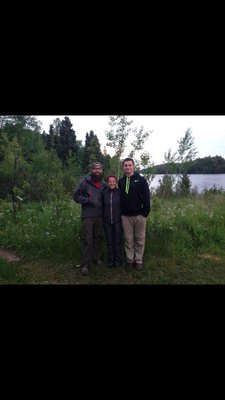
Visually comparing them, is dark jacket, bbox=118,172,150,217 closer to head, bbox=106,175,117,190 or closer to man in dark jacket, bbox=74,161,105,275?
head, bbox=106,175,117,190

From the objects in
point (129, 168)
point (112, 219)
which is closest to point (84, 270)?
point (112, 219)

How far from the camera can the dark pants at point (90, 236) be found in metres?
5.02

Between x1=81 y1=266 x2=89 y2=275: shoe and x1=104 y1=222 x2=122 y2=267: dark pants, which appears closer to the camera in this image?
x1=81 y1=266 x2=89 y2=275: shoe

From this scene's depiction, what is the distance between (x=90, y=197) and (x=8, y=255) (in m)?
2.46

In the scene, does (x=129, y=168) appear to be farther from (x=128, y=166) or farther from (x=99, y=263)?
(x=99, y=263)

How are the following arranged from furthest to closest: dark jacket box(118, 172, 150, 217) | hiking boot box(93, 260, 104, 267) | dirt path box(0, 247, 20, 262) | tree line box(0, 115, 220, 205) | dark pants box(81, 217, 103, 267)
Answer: tree line box(0, 115, 220, 205), dirt path box(0, 247, 20, 262), hiking boot box(93, 260, 104, 267), dark pants box(81, 217, 103, 267), dark jacket box(118, 172, 150, 217)

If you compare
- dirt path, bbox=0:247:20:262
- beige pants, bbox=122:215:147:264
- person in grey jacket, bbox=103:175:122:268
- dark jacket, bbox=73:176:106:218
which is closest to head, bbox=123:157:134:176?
person in grey jacket, bbox=103:175:122:268

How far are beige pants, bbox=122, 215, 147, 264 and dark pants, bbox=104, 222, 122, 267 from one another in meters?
0.12

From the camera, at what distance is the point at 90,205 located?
4.98 meters

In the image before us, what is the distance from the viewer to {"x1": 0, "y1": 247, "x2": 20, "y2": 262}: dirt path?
5.75 meters

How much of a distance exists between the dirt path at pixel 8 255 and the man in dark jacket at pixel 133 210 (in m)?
2.43
